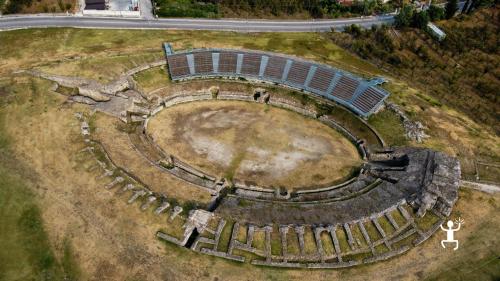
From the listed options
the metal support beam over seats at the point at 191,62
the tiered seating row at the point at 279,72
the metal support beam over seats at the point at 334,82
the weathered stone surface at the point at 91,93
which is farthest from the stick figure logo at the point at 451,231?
the weathered stone surface at the point at 91,93

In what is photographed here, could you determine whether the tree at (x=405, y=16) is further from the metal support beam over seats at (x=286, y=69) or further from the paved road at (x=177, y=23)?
the metal support beam over seats at (x=286, y=69)

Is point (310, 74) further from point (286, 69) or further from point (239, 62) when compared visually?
point (239, 62)

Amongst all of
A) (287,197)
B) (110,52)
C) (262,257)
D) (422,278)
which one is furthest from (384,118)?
(110,52)

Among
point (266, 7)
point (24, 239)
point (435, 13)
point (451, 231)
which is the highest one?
point (435, 13)

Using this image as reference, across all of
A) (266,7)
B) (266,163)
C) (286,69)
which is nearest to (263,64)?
(286,69)

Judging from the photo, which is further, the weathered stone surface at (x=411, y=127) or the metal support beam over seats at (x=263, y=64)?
the metal support beam over seats at (x=263, y=64)

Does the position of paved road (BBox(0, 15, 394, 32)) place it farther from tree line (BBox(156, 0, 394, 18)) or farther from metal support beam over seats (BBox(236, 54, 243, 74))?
metal support beam over seats (BBox(236, 54, 243, 74))
